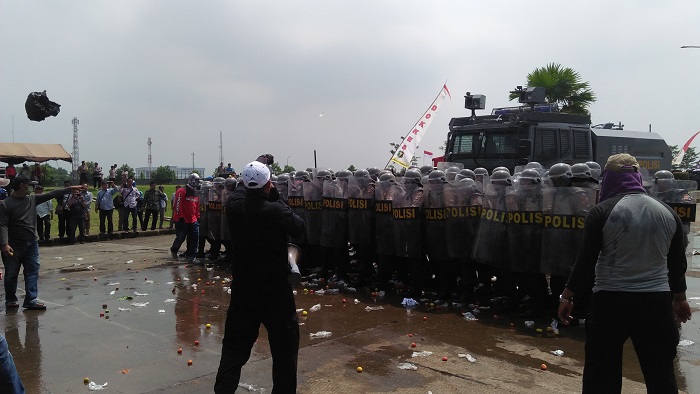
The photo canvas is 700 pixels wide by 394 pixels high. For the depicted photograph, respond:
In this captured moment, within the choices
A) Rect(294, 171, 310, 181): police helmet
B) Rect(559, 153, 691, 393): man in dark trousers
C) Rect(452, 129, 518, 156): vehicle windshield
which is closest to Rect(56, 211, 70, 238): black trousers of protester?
Rect(294, 171, 310, 181): police helmet

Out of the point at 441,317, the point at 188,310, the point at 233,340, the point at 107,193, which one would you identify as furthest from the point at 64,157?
the point at 233,340

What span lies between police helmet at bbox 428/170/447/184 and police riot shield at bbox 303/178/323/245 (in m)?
2.52

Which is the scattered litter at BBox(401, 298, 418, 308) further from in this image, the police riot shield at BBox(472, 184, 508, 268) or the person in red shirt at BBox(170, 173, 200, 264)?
the person in red shirt at BBox(170, 173, 200, 264)

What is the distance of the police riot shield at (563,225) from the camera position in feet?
22.7

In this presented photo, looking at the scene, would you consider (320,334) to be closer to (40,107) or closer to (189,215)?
(189,215)

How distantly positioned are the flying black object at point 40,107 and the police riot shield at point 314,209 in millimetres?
6307

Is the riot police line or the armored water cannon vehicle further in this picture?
the armored water cannon vehicle

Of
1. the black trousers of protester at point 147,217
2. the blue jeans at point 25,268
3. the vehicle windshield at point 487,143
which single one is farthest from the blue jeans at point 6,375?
the black trousers of protester at point 147,217

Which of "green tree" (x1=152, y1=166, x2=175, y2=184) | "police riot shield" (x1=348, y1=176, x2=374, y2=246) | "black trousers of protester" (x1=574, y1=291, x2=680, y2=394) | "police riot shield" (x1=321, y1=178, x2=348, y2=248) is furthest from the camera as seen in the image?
"green tree" (x1=152, y1=166, x2=175, y2=184)

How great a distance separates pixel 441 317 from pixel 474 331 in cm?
73

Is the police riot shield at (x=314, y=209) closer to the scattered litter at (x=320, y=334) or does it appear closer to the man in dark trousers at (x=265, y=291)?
the scattered litter at (x=320, y=334)

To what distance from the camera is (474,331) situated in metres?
6.93

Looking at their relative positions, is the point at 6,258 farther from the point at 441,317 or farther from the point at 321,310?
the point at 441,317

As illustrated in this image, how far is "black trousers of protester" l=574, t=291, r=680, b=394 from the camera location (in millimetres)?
3555
